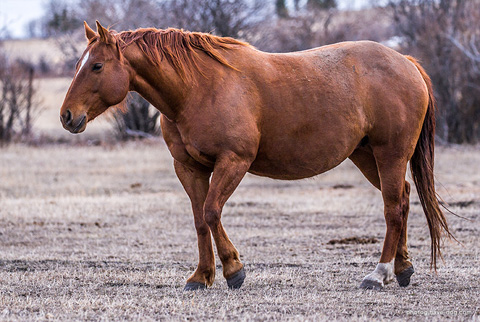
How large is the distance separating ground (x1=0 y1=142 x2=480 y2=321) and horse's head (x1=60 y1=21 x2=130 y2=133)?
4.51 ft

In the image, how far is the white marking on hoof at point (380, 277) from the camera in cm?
Result: 578

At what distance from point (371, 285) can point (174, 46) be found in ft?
8.10

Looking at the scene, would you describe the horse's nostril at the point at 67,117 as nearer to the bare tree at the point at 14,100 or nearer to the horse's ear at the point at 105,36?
the horse's ear at the point at 105,36

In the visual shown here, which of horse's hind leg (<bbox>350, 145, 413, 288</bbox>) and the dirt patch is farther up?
horse's hind leg (<bbox>350, 145, 413, 288</bbox>)

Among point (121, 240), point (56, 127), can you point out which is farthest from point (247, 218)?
point (56, 127)

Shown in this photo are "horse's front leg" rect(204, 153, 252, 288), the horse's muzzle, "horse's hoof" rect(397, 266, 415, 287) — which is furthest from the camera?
"horse's hoof" rect(397, 266, 415, 287)

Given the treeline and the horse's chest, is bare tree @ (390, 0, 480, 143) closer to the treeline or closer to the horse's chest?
the treeline

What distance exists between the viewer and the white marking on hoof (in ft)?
19.0

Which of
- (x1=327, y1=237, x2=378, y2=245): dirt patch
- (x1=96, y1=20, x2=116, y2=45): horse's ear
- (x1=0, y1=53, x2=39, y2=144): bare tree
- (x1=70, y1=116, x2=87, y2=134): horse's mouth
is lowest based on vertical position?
(x1=0, y1=53, x2=39, y2=144): bare tree

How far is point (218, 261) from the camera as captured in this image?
24.4 ft

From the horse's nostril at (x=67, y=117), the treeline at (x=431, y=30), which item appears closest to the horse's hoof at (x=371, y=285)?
the horse's nostril at (x=67, y=117)

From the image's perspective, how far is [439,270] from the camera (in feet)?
21.5

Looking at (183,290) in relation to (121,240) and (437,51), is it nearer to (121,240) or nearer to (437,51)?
(121,240)

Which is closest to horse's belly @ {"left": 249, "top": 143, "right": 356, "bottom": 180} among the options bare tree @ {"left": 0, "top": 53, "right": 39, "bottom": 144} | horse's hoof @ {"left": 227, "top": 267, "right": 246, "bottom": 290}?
horse's hoof @ {"left": 227, "top": 267, "right": 246, "bottom": 290}
